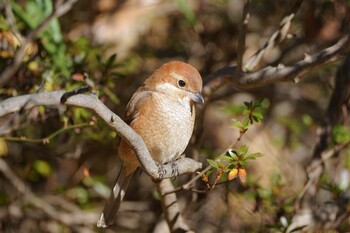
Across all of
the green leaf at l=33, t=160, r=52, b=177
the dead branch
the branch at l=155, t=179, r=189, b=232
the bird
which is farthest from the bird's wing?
the green leaf at l=33, t=160, r=52, b=177

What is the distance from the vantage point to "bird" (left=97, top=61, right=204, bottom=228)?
3.55 metres

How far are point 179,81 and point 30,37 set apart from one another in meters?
0.88

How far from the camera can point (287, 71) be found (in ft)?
10.3

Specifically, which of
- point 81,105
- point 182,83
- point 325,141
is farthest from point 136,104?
point 325,141

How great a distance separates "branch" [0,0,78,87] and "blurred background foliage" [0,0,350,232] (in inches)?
7.8

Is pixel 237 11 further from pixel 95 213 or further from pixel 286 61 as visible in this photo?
pixel 95 213

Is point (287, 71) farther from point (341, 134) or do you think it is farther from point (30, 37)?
point (30, 37)

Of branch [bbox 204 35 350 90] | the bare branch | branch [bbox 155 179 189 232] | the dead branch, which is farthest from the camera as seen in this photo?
the dead branch

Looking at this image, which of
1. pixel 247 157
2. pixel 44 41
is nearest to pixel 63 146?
pixel 44 41

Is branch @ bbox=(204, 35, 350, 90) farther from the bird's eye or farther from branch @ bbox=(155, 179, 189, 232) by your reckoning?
branch @ bbox=(155, 179, 189, 232)

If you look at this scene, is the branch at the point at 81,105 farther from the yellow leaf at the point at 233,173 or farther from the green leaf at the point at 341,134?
the green leaf at the point at 341,134

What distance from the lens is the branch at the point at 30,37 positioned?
11.7 ft

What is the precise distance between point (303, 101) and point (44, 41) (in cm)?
287

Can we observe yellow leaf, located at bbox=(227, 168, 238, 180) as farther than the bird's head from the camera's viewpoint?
No
